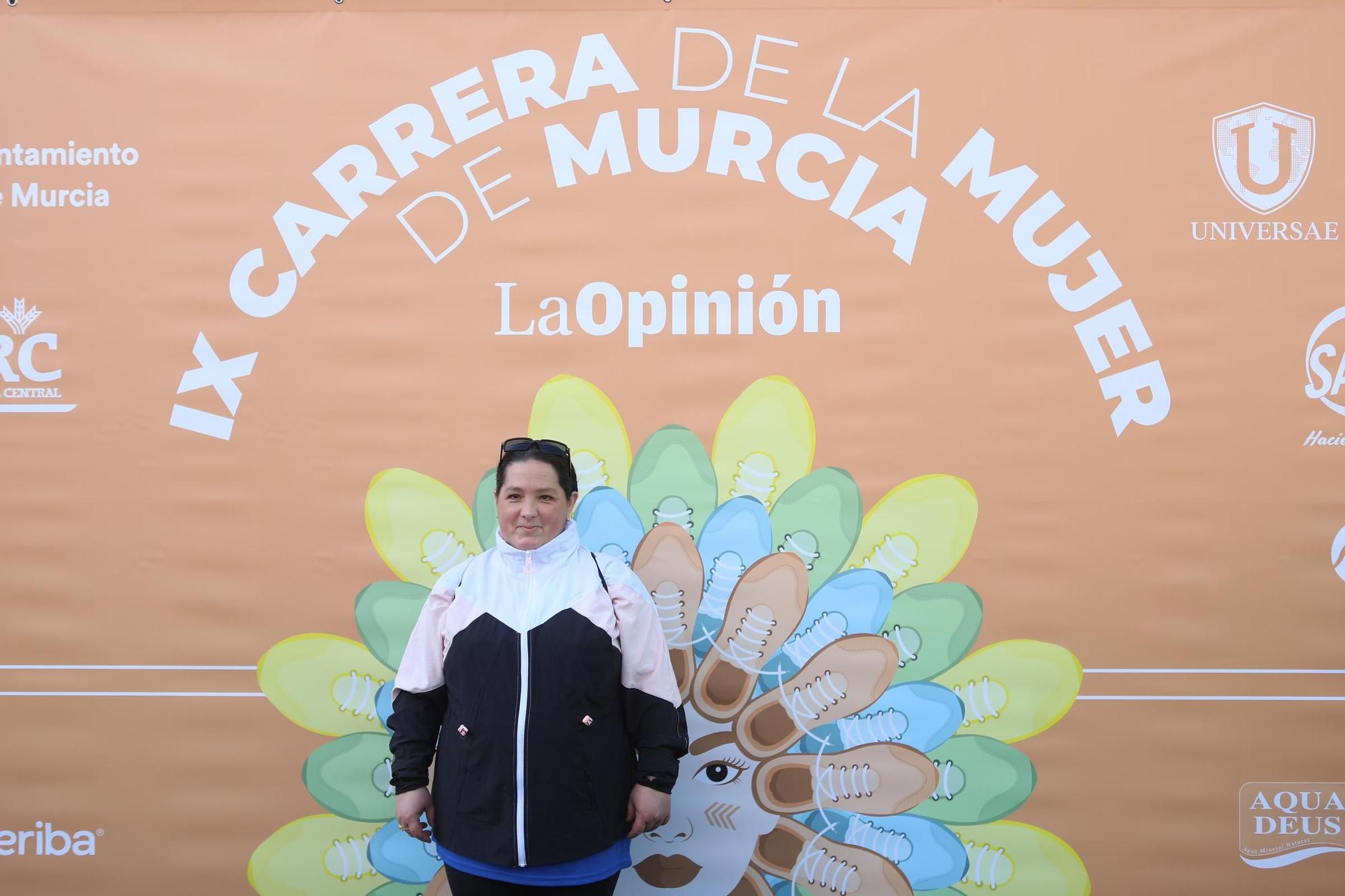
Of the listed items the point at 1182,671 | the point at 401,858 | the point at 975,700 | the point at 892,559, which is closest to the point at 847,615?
the point at 892,559

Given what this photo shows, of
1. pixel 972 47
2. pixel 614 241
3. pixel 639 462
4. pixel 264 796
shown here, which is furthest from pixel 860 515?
pixel 264 796

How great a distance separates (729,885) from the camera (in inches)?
98.7

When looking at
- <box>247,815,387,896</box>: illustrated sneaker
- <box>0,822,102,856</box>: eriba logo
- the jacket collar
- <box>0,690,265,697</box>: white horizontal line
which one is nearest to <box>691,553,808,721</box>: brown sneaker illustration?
the jacket collar

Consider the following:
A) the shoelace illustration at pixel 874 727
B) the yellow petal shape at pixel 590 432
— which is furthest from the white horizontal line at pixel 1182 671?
the yellow petal shape at pixel 590 432

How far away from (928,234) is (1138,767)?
1.50m

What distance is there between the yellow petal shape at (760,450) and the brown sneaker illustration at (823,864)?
0.87 m

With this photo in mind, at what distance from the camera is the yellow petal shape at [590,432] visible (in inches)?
99.6

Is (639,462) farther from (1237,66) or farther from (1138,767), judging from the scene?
(1237,66)

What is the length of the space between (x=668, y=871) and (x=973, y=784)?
0.82 metres

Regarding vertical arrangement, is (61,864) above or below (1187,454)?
below

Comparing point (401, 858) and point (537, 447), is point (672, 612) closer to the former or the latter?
point (537, 447)

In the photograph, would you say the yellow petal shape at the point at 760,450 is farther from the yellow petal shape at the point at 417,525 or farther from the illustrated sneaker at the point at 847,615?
the yellow petal shape at the point at 417,525

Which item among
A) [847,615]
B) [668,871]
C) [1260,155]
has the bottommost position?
[668,871]

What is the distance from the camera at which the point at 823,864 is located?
8.21ft
